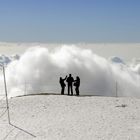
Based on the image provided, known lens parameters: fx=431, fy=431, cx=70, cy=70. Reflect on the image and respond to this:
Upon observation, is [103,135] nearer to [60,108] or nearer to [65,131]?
[65,131]

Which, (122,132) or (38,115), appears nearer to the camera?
(122,132)

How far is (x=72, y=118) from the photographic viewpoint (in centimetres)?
2786

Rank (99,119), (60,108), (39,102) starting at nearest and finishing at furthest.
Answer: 1. (99,119)
2. (60,108)
3. (39,102)

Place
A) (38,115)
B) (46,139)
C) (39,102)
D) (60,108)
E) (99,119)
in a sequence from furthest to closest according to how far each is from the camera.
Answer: (39,102), (60,108), (38,115), (99,119), (46,139)

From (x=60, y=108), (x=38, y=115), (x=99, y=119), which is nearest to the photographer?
(x=99, y=119)

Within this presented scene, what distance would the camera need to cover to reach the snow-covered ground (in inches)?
926

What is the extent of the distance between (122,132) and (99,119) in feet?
11.8

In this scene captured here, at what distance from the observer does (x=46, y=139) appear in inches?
891

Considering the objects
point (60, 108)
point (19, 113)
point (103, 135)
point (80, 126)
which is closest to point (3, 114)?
point (19, 113)

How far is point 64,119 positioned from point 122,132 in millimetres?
4887

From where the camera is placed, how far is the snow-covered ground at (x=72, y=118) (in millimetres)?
23516

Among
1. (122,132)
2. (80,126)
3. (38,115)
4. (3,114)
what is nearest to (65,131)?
(80,126)

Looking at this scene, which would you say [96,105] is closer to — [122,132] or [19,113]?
[19,113]

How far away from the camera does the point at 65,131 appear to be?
24.2 meters
